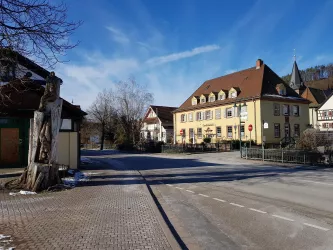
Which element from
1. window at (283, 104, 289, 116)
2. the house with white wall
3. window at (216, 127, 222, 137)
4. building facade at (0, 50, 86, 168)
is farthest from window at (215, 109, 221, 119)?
building facade at (0, 50, 86, 168)

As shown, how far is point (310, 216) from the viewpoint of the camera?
25.8ft

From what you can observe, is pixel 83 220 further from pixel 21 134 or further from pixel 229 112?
pixel 229 112

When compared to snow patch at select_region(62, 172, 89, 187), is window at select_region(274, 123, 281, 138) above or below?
above

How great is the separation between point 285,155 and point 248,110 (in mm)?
19801

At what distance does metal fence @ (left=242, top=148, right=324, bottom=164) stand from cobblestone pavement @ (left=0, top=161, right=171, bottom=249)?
15332 mm

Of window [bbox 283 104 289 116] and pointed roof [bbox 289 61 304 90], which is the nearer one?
window [bbox 283 104 289 116]

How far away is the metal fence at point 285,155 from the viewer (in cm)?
2219

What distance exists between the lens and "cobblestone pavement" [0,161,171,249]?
5727mm

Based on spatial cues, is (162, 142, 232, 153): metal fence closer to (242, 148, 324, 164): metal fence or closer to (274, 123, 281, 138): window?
(274, 123, 281, 138): window

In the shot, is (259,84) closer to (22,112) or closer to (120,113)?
(120,113)

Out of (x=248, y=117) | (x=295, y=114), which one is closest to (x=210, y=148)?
(x=248, y=117)

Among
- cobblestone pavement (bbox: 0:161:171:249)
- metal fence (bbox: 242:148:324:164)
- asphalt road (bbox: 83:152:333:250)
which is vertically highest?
metal fence (bbox: 242:148:324:164)

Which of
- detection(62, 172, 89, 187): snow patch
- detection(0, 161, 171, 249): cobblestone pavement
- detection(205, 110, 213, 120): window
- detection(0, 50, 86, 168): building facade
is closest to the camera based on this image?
detection(0, 161, 171, 249): cobblestone pavement

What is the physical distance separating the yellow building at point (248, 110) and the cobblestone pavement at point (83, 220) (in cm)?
3019
